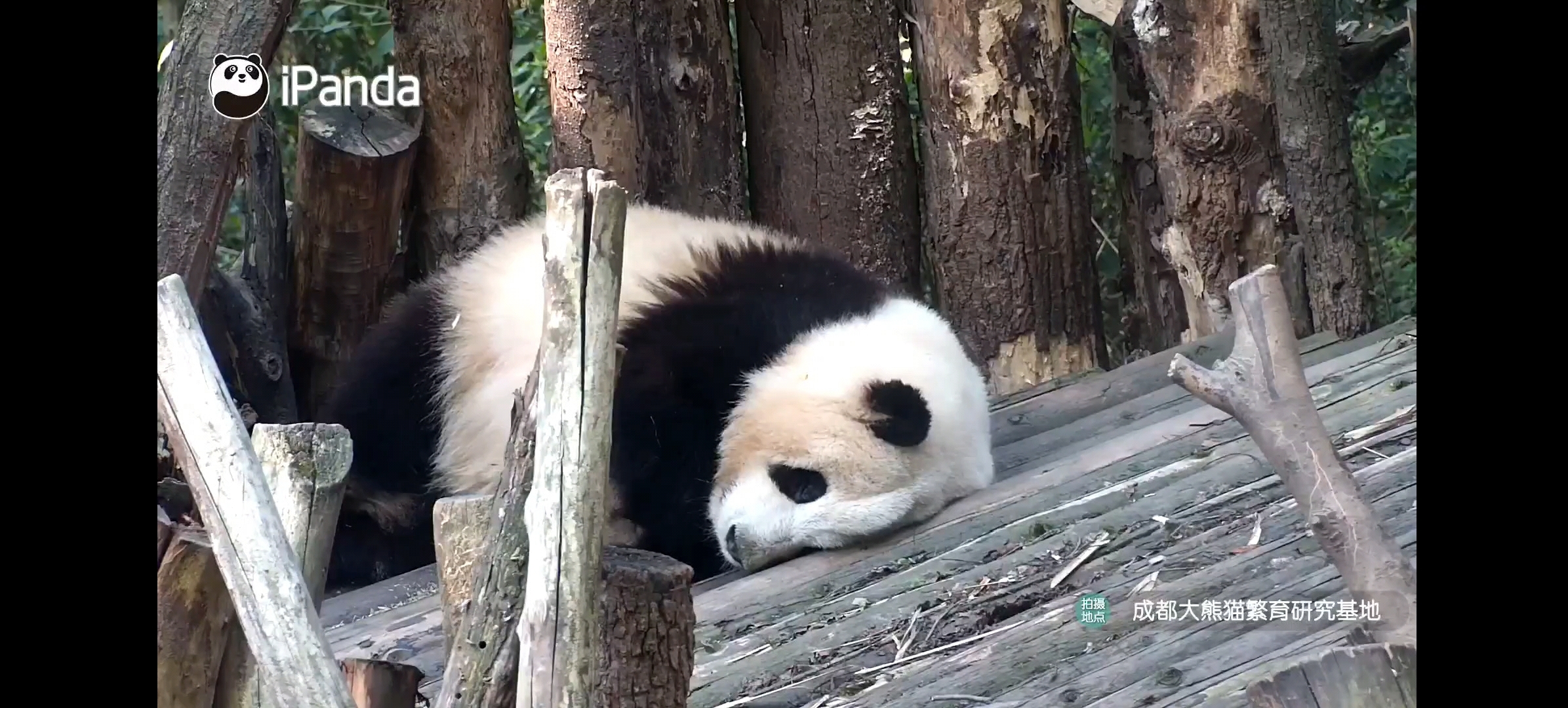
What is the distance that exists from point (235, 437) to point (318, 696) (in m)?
0.44

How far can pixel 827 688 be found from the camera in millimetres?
2732

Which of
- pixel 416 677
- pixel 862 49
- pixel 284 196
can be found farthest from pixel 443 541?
pixel 862 49

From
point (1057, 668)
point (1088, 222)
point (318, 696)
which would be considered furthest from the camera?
point (1088, 222)

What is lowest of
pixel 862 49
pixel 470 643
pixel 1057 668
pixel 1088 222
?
pixel 1057 668

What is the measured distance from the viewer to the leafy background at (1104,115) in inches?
169

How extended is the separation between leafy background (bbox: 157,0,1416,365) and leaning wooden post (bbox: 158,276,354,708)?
1.19m

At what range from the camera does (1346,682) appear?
82.4 inches

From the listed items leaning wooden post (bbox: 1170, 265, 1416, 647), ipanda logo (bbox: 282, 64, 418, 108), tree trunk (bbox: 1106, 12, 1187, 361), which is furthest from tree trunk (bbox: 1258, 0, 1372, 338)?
ipanda logo (bbox: 282, 64, 418, 108)

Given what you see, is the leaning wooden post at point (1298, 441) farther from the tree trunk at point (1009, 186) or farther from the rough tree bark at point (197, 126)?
the tree trunk at point (1009, 186)

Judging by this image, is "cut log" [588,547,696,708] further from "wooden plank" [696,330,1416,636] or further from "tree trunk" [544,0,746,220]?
"tree trunk" [544,0,746,220]

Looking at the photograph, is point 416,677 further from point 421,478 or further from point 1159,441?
point 1159,441

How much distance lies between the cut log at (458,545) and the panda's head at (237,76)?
1.33 metres

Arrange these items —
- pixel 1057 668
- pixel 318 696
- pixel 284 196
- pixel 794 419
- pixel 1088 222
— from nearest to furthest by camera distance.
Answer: pixel 318 696, pixel 1057 668, pixel 794 419, pixel 284 196, pixel 1088 222

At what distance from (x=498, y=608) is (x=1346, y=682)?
123 cm
